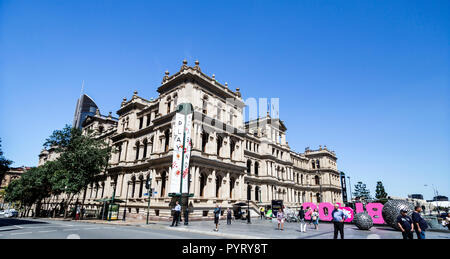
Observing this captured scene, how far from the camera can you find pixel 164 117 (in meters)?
30.8

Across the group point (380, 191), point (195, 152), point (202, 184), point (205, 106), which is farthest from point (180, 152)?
point (380, 191)

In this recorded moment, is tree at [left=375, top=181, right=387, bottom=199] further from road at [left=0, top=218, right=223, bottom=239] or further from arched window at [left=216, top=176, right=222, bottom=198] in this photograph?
road at [left=0, top=218, right=223, bottom=239]

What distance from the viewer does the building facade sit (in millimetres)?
28125

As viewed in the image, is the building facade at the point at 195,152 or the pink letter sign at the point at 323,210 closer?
the pink letter sign at the point at 323,210

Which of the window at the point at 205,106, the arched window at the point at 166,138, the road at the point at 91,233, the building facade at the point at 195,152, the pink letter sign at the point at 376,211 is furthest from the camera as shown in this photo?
the window at the point at 205,106

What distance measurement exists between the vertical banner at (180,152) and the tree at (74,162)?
15.1 metres

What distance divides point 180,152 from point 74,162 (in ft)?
56.3

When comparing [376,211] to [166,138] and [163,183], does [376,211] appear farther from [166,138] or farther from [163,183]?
[166,138]

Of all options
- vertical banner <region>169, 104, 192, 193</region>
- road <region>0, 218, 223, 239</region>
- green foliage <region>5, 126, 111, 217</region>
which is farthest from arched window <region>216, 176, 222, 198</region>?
green foliage <region>5, 126, 111, 217</region>

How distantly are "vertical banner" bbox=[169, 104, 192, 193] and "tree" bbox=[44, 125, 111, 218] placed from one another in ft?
49.6

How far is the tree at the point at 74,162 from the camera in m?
31.8

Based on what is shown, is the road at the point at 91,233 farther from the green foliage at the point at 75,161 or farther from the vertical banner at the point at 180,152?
the green foliage at the point at 75,161

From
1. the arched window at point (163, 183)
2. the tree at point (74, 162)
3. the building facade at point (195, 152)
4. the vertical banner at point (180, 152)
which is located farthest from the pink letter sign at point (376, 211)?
the tree at point (74, 162)
